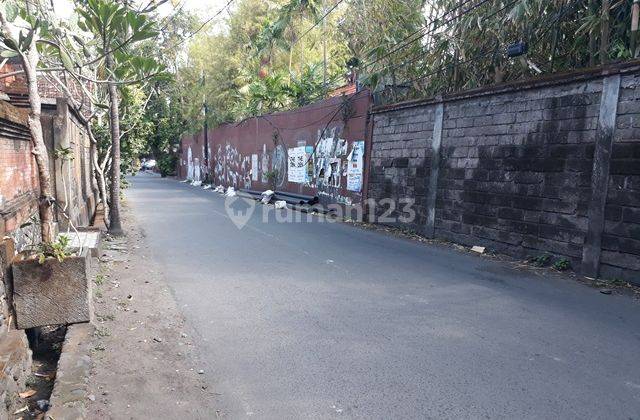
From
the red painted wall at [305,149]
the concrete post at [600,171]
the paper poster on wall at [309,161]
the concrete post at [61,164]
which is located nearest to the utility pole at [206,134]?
the red painted wall at [305,149]

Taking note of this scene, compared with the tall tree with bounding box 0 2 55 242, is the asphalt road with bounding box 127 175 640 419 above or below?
below

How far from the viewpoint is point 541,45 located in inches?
342

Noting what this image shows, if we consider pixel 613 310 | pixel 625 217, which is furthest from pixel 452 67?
pixel 613 310

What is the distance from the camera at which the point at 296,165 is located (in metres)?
18.7

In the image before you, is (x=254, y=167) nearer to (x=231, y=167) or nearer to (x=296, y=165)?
(x=231, y=167)

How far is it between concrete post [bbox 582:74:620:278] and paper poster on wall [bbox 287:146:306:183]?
1198cm

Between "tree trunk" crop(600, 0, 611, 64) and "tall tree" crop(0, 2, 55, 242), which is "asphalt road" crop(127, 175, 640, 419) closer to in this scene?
"tall tree" crop(0, 2, 55, 242)

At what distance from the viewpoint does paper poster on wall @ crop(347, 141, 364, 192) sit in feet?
44.2

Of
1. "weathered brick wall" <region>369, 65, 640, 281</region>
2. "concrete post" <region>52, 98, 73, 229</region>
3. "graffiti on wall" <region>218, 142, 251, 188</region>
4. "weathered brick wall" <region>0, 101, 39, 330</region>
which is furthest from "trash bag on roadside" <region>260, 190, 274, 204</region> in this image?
"weathered brick wall" <region>0, 101, 39, 330</region>

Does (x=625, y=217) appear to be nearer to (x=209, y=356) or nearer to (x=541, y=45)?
(x=541, y=45)

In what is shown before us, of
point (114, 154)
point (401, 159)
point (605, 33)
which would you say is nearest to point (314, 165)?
point (401, 159)

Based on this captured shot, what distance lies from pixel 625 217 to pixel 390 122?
6.50 metres

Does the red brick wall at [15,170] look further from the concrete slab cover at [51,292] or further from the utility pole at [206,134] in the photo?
the utility pole at [206,134]

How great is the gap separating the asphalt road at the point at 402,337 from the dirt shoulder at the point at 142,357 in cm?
Result: 17
